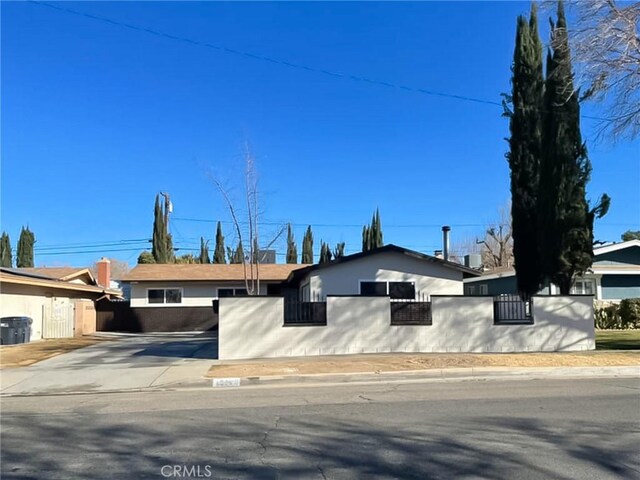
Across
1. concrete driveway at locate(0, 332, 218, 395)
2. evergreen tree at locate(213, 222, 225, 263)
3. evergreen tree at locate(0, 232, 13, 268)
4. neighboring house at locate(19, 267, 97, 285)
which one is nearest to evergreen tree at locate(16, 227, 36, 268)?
evergreen tree at locate(0, 232, 13, 268)

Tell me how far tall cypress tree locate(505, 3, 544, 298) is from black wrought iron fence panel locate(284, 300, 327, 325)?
26.4ft

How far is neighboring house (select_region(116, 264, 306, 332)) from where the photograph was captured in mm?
33781

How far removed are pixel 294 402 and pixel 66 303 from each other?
23.8 metres

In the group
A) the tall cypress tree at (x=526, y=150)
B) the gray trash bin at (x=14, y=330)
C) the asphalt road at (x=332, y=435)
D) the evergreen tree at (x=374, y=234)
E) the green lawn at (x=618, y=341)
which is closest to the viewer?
the asphalt road at (x=332, y=435)

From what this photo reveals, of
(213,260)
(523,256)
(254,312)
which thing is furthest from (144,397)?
(213,260)

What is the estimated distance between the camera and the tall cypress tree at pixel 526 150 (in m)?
21.2

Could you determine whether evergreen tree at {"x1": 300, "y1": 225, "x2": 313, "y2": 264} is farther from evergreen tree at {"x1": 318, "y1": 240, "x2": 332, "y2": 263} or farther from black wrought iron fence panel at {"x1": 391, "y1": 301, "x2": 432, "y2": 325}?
black wrought iron fence panel at {"x1": 391, "y1": 301, "x2": 432, "y2": 325}

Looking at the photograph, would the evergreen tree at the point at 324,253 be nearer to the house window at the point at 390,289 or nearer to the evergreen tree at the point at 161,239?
the evergreen tree at the point at 161,239

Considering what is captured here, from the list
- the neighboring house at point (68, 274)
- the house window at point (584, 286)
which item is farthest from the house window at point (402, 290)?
the neighboring house at point (68, 274)

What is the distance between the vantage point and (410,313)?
18.2 m

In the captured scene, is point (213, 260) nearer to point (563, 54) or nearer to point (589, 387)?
point (563, 54)

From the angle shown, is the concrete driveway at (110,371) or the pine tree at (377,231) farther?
the pine tree at (377,231)

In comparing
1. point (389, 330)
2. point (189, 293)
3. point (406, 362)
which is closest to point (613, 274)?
point (389, 330)

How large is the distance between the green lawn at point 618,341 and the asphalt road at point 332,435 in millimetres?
8390
